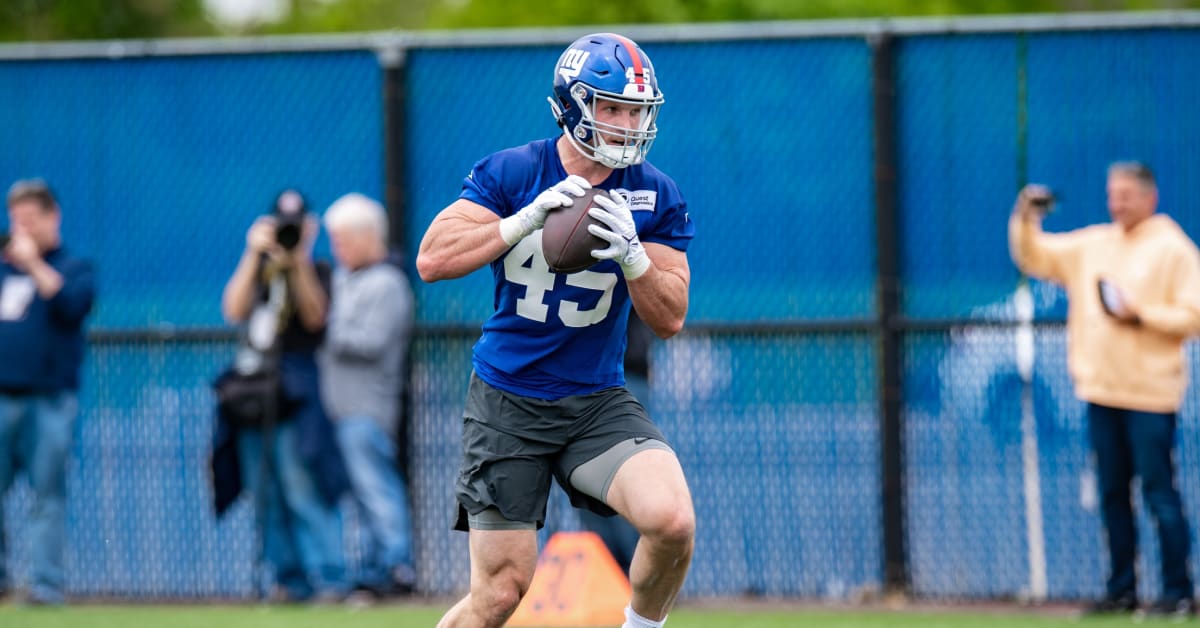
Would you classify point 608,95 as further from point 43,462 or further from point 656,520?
point 43,462

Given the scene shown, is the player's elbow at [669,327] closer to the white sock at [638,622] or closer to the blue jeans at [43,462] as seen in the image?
the white sock at [638,622]

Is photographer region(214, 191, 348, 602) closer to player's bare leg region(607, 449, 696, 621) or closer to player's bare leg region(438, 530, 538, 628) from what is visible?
player's bare leg region(438, 530, 538, 628)

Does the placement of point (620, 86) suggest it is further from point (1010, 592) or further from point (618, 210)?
point (1010, 592)

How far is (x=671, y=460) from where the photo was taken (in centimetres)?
509

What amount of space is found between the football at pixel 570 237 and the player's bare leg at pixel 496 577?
89 cm

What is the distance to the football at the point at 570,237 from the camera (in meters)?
4.81

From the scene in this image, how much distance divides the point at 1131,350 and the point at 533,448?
3926mm

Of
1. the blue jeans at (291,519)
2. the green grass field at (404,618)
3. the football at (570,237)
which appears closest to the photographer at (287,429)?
the blue jeans at (291,519)

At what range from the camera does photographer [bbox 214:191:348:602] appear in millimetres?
8586

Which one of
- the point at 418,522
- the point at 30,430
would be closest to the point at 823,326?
the point at 418,522

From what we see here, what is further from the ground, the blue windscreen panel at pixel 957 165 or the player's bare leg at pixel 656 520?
the blue windscreen panel at pixel 957 165

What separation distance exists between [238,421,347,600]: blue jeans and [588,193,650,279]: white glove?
4155 millimetres

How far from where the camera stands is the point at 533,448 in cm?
521

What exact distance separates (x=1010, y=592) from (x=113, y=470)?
16.1 ft
